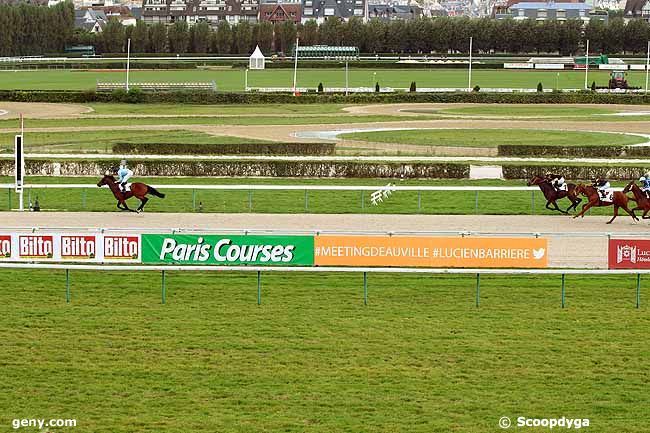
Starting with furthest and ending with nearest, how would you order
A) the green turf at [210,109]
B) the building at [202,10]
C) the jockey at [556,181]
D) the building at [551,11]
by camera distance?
the building at [202,10], the building at [551,11], the green turf at [210,109], the jockey at [556,181]

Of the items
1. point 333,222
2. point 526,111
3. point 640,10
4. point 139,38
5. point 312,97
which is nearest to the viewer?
point 333,222

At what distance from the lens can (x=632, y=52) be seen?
432 feet

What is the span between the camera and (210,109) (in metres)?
63.3

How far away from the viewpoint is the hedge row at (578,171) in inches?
1383

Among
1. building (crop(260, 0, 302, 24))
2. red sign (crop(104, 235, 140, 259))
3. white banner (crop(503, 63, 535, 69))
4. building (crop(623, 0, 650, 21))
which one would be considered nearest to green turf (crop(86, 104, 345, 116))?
red sign (crop(104, 235, 140, 259))

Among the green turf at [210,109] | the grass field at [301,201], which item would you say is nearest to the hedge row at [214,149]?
the grass field at [301,201]

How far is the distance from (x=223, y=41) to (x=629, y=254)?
A: 376ft

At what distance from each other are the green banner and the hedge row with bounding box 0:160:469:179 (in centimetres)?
1434

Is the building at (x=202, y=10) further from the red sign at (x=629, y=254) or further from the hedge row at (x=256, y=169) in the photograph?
the red sign at (x=629, y=254)

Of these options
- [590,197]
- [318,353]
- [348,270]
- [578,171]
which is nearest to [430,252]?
[348,270]

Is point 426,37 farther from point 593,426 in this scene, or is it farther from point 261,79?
point 593,426

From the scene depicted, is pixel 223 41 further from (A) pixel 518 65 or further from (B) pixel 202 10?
(B) pixel 202 10

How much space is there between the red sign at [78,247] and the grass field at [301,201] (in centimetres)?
816

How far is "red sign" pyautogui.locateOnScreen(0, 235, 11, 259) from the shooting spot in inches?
845
